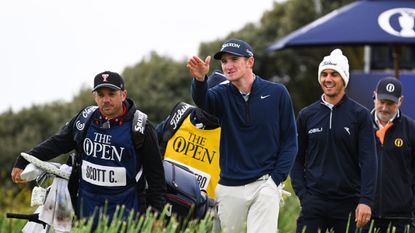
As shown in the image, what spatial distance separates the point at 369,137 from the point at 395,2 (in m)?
8.18

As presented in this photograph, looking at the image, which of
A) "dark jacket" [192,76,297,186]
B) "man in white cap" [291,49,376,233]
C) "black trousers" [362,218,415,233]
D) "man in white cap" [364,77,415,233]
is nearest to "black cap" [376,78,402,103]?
"man in white cap" [364,77,415,233]

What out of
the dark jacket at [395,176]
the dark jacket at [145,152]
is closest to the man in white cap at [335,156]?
the dark jacket at [395,176]

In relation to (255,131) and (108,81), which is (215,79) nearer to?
(255,131)

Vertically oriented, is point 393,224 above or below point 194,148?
below

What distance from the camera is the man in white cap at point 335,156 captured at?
9.31 m

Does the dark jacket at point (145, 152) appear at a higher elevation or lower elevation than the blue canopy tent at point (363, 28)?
lower

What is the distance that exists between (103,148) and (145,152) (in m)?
0.29

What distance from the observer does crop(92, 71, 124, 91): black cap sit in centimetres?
863

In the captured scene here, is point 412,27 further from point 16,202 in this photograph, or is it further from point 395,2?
point 16,202

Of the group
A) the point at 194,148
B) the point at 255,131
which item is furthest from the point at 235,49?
the point at 194,148

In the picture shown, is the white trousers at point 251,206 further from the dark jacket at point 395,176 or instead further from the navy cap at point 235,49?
the dark jacket at point 395,176

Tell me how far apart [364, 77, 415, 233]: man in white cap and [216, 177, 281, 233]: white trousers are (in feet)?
4.17

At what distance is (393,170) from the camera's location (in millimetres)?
9867

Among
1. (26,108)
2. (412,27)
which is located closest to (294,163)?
(412,27)
